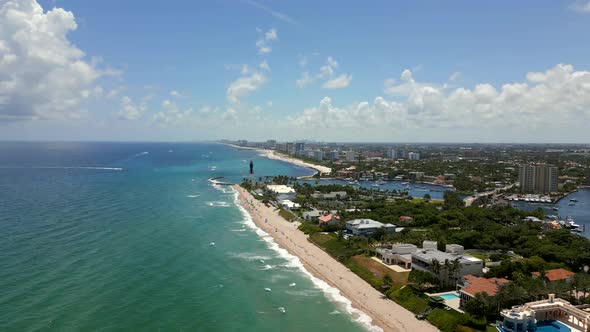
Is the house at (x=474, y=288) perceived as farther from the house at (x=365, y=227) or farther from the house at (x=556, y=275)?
the house at (x=365, y=227)

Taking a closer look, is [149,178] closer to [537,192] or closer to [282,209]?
[282,209]

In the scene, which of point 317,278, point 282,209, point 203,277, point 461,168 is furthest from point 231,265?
point 461,168

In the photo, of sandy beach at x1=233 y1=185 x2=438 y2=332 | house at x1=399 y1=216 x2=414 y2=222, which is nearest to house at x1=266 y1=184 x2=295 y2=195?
sandy beach at x1=233 y1=185 x2=438 y2=332

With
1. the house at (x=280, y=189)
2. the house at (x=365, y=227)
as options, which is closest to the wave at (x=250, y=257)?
the house at (x=365, y=227)

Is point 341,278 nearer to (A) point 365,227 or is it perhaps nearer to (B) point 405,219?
(A) point 365,227

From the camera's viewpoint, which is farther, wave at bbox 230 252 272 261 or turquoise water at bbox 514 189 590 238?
turquoise water at bbox 514 189 590 238

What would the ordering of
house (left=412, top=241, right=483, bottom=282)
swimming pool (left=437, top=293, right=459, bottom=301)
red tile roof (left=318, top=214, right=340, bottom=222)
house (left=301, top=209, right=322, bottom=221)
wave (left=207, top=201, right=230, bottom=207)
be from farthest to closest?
wave (left=207, top=201, right=230, bottom=207)
house (left=301, top=209, right=322, bottom=221)
red tile roof (left=318, top=214, right=340, bottom=222)
house (left=412, top=241, right=483, bottom=282)
swimming pool (left=437, top=293, right=459, bottom=301)

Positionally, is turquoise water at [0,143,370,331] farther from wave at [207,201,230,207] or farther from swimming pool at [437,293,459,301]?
swimming pool at [437,293,459,301]
